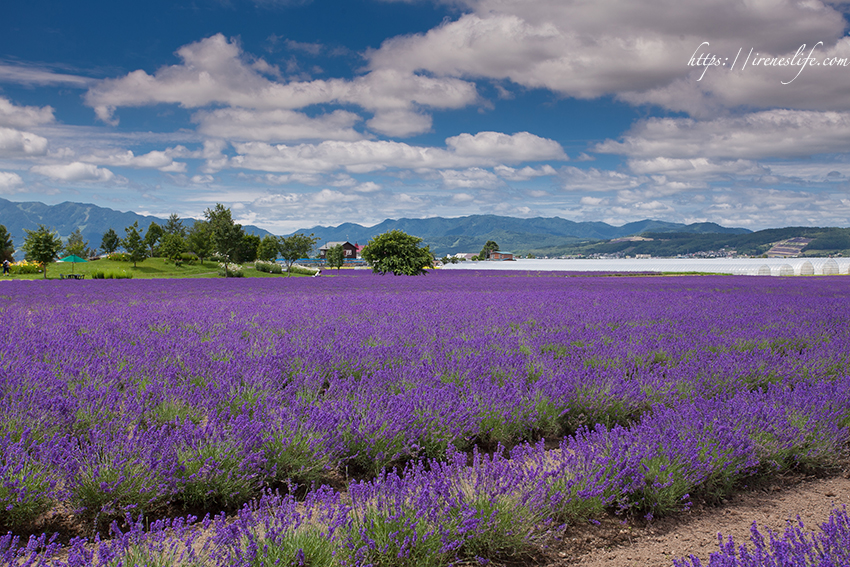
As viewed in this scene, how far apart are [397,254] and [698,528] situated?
101ft

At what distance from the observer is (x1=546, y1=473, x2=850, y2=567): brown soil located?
227 centimetres

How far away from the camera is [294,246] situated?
2260 inches

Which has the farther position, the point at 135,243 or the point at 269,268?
the point at 269,268

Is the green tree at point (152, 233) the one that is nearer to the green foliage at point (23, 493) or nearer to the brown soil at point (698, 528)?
the green foliage at point (23, 493)

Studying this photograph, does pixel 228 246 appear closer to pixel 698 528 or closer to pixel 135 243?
pixel 135 243

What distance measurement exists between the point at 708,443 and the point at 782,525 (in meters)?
0.53

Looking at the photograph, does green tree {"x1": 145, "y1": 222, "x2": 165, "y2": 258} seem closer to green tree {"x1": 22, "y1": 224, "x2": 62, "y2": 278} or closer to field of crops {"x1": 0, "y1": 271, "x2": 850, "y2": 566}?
green tree {"x1": 22, "y1": 224, "x2": 62, "y2": 278}

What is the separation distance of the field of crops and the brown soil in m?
0.09

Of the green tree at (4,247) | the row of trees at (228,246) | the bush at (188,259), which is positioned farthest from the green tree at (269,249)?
the green tree at (4,247)

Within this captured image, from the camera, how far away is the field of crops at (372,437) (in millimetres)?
2031

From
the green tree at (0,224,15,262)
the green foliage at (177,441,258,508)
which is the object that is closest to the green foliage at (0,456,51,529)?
the green foliage at (177,441,258,508)

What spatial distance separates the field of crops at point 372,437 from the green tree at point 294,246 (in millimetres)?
50435

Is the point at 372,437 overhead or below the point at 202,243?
below

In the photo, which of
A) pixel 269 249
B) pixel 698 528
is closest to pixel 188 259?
pixel 269 249
